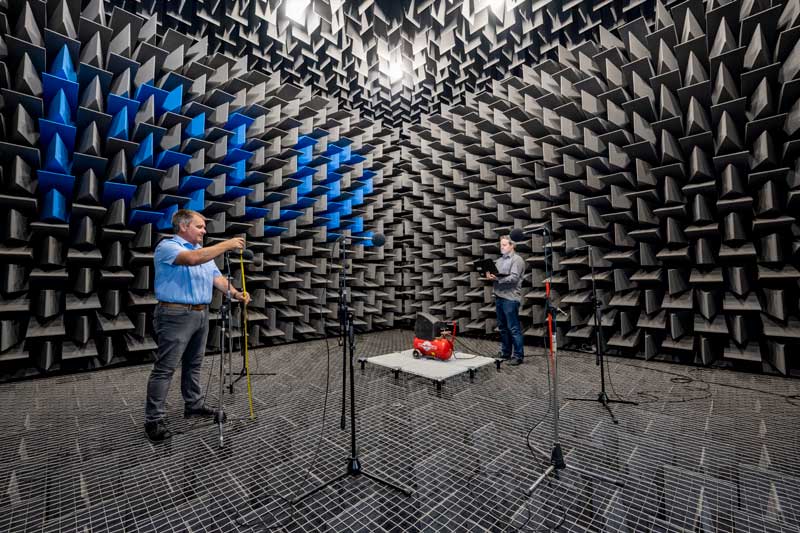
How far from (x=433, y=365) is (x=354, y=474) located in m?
1.76

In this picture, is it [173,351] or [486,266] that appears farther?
[486,266]

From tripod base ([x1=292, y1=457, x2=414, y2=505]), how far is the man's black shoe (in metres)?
1.22

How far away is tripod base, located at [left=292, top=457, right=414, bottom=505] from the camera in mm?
1547

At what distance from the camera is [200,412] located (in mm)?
2461

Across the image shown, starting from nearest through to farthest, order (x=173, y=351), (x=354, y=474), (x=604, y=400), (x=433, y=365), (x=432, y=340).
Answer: (x=354, y=474)
(x=173, y=351)
(x=604, y=400)
(x=433, y=365)
(x=432, y=340)

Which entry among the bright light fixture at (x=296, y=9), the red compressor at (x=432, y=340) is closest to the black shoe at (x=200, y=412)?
the red compressor at (x=432, y=340)

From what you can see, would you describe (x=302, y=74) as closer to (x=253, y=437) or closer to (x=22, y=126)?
(x=22, y=126)

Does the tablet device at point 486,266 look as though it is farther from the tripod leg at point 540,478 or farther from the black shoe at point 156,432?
the black shoe at point 156,432

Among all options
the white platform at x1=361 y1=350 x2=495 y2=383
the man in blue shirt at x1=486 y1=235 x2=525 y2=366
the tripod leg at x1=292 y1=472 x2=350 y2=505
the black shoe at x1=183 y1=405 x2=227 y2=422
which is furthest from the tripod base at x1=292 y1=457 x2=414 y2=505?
the man in blue shirt at x1=486 y1=235 x2=525 y2=366

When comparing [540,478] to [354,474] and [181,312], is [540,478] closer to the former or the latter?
[354,474]

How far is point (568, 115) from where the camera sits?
4629 millimetres

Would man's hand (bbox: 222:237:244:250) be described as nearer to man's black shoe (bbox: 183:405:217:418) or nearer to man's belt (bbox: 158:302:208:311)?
man's belt (bbox: 158:302:208:311)

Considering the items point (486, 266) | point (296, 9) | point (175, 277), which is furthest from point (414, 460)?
point (296, 9)

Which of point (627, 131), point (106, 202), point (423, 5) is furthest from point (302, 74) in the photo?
point (627, 131)
